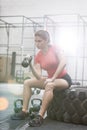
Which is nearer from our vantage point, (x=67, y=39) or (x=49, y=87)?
(x=49, y=87)

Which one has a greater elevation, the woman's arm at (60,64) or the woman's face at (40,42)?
the woman's face at (40,42)

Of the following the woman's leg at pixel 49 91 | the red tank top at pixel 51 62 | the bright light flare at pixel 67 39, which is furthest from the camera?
the bright light flare at pixel 67 39

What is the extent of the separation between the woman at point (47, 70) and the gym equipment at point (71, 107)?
91 mm

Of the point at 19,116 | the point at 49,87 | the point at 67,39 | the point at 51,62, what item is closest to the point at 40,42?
the point at 51,62

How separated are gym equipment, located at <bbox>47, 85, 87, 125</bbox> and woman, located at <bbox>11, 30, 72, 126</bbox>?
0.30 ft

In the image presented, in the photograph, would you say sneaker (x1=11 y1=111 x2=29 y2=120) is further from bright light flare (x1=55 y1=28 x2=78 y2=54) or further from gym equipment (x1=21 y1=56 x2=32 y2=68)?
bright light flare (x1=55 y1=28 x2=78 y2=54)

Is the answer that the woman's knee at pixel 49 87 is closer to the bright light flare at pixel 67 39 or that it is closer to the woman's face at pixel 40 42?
the woman's face at pixel 40 42

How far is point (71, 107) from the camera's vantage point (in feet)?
2.94

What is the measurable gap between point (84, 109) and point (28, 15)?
10.0 feet

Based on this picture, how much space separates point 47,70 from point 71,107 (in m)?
0.32

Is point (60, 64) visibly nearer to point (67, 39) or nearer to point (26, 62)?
point (26, 62)

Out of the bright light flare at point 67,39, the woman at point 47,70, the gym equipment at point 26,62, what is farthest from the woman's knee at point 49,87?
the bright light flare at point 67,39

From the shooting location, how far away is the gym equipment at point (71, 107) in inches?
34.8

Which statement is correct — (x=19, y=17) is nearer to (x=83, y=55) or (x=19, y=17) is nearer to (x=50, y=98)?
(x=83, y=55)
